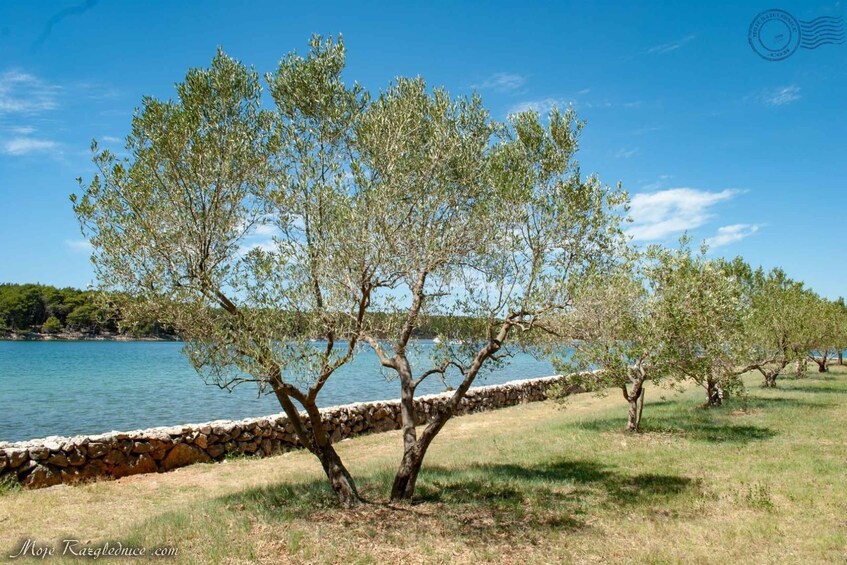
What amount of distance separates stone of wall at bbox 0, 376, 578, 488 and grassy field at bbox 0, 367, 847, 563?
84cm

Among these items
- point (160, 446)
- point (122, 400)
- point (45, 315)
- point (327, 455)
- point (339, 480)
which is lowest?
point (122, 400)

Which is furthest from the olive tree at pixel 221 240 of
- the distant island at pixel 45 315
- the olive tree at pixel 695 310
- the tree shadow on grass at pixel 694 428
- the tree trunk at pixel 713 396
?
the distant island at pixel 45 315

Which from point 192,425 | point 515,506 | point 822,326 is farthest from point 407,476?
point 822,326

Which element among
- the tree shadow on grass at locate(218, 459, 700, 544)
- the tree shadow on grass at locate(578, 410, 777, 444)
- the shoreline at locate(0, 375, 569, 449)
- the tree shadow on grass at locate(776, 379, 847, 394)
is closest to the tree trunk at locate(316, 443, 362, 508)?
the tree shadow on grass at locate(218, 459, 700, 544)

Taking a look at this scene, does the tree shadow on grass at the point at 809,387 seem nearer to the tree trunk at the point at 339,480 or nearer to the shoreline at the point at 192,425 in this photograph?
the shoreline at the point at 192,425

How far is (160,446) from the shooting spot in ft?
57.9

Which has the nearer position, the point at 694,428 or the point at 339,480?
the point at 339,480

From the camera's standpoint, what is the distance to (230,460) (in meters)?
19.2

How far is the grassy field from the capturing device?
9375 millimetres

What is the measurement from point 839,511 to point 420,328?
9748mm

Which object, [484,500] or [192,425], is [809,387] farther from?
[192,425]

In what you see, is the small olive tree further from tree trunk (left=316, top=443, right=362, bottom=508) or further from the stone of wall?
the stone of wall

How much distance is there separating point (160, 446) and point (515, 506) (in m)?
12.1

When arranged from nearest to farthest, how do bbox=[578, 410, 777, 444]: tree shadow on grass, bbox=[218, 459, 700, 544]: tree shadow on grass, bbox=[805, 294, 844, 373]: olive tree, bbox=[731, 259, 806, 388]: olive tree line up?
bbox=[218, 459, 700, 544]: tree shadow on grass < bbox=[578, 410, 777, 444]: tree shadow on grass < bbox=[731, 259, 806, 388]: olive tree < bbox=[805, 294, 844, 373]: olive tree
